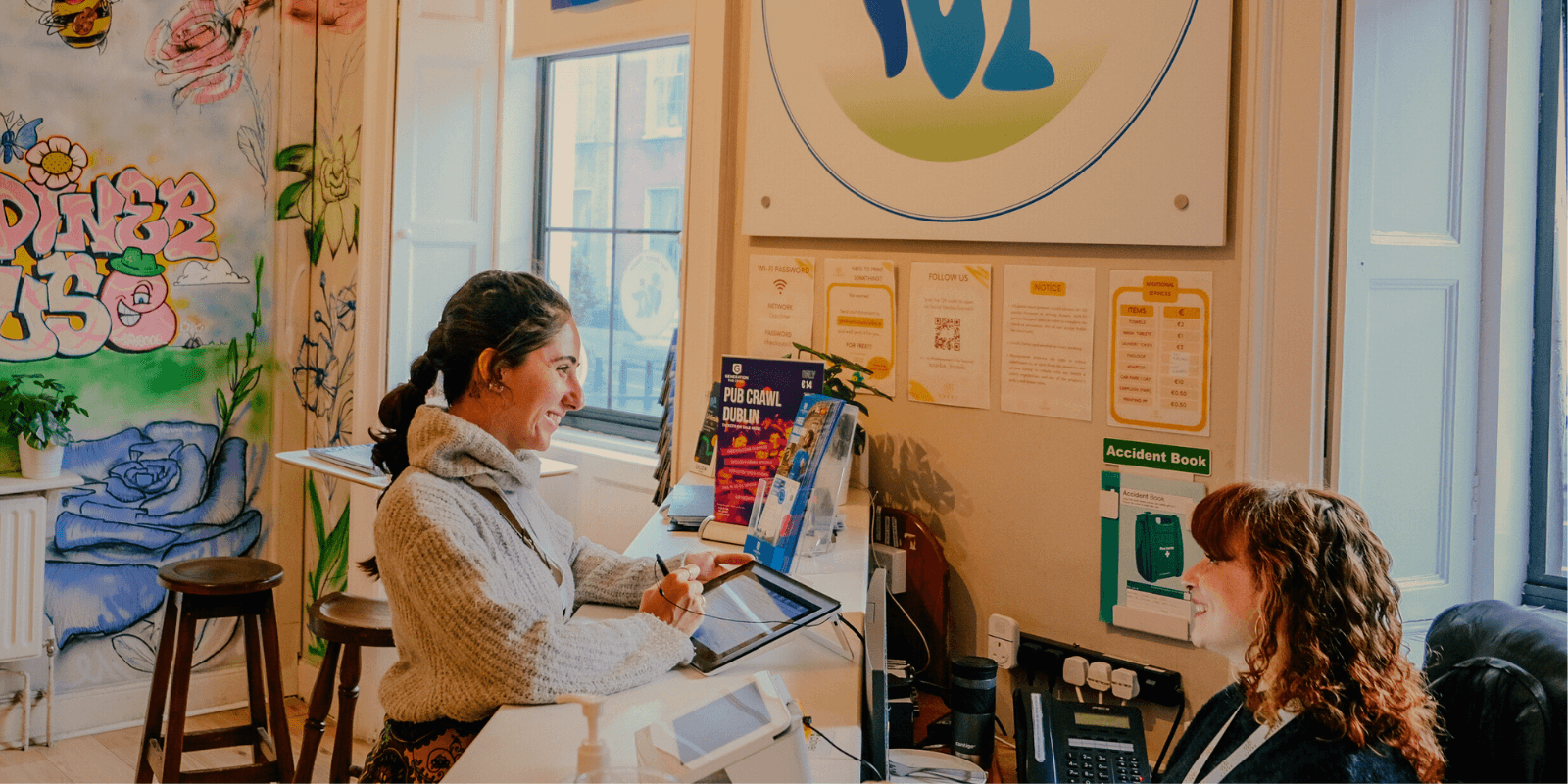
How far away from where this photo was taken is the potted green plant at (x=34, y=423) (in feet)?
11.9

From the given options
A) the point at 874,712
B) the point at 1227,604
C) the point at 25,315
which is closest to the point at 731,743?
the point at 874,712

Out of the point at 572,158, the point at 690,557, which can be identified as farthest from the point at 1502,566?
the point at 572,158

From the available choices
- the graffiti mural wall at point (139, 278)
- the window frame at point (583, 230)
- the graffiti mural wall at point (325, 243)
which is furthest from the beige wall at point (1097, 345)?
the graffiti mural wall at point (139, 278)

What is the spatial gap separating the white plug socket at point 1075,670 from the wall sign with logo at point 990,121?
0.84 metres

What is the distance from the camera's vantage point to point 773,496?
2.06 m

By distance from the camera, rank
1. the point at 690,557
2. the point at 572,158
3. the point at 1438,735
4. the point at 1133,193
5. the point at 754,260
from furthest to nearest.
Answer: the point at 572,158
the point at 754,260
the point at 1133,193
the point at 690,557
the point at 1438,735

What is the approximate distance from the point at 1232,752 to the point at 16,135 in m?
3.95

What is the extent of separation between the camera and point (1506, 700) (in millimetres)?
1306

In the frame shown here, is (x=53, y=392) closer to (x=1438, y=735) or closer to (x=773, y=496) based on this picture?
(x=773, y=496)

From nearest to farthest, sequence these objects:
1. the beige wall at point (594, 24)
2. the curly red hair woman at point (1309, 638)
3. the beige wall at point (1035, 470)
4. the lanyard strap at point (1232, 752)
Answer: the curly red hair woman at point (1309, 638) → the lanyard strap at point (1232, 752) → the beige wall at point (1035, 470) → the beige wall at point (594, 24)

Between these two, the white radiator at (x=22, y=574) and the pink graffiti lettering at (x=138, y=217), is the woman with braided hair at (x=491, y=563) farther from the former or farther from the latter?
the pink graffiti lettering at (x=138, y=217)

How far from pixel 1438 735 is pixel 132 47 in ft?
13.9

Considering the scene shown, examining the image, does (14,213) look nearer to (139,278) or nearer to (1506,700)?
(139,278)

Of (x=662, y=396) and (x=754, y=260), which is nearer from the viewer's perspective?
(x=754, y=260)
